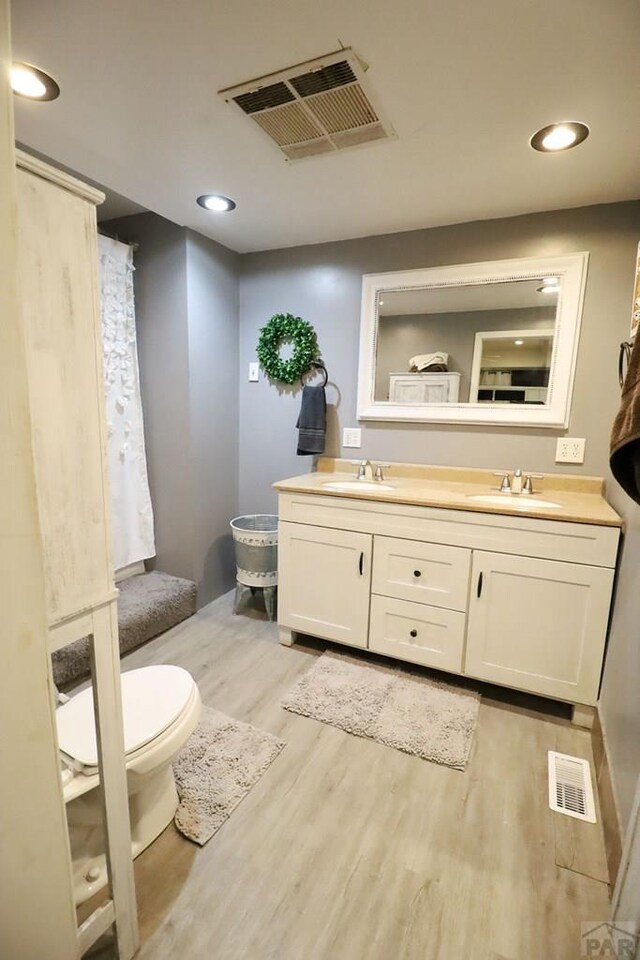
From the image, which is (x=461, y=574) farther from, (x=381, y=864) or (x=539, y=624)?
(x=381, y=864)

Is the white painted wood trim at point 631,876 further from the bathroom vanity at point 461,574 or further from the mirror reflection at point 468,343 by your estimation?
the mirror reflection at point 468,343

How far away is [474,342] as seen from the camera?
2.16 m

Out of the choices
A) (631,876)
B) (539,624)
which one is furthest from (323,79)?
(631,876)

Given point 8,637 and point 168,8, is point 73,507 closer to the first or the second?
point 8,637

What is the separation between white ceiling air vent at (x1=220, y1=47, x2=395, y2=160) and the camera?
3.92ft

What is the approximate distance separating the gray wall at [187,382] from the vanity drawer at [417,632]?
1.15 metres

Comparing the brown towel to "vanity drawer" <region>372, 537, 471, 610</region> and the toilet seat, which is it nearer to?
"vanity drawer" <region>372, 537, 471, 610</region>

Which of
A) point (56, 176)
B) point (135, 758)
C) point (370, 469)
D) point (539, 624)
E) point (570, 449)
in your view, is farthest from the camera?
point (370, 469)

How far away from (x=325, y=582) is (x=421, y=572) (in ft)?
1.55

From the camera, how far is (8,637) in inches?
22.5

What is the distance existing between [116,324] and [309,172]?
48.2 inches

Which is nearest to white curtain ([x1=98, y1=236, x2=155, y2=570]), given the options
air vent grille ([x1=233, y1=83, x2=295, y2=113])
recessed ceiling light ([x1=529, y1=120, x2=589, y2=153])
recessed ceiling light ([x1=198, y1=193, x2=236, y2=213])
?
recessed ceiling light ([x1=198, y1=193, x2=236, y2=213])

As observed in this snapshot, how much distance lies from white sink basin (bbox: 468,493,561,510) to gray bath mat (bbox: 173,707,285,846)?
1.25 m

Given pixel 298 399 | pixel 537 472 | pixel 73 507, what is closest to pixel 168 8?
pixel 73 507
